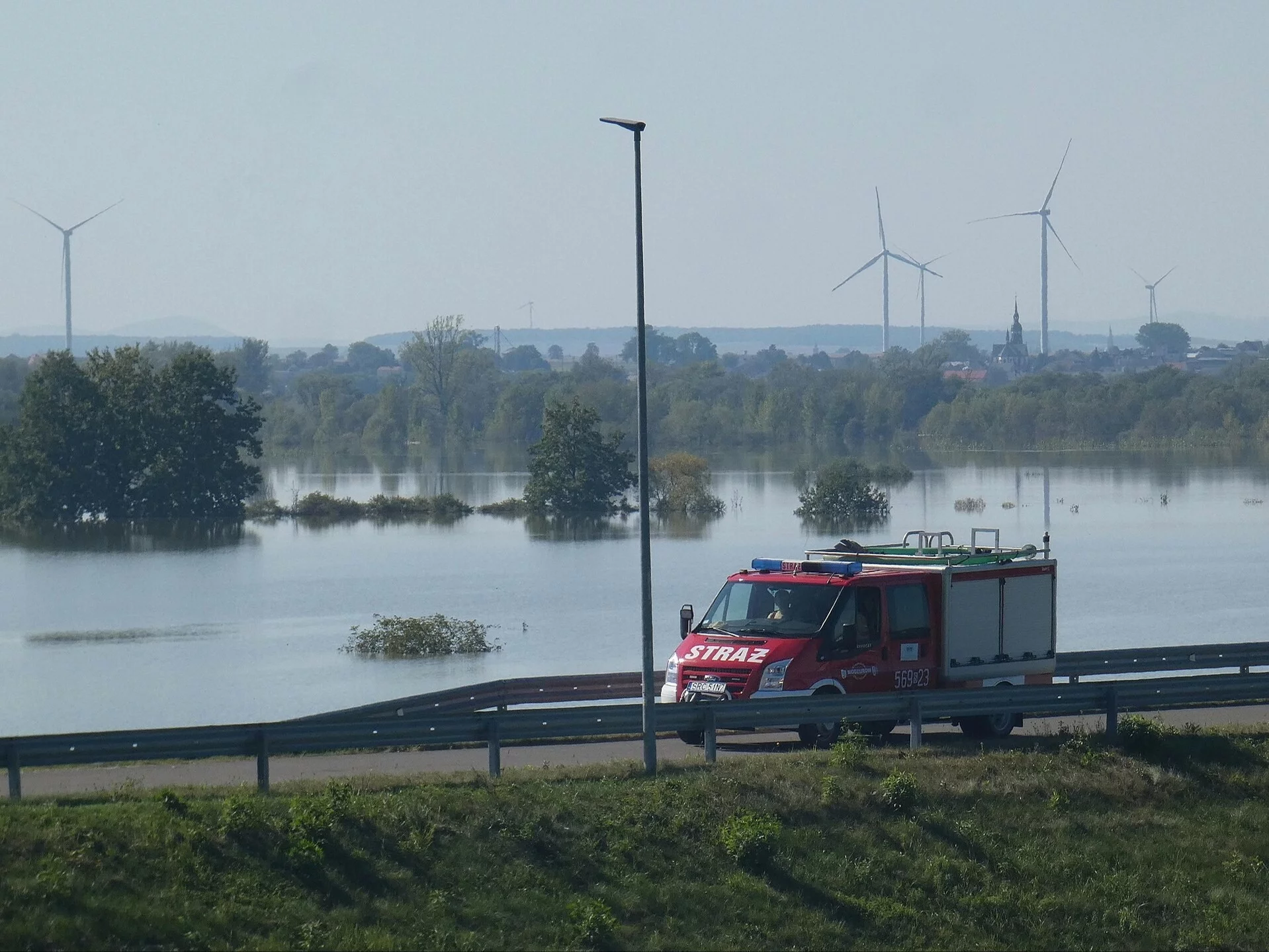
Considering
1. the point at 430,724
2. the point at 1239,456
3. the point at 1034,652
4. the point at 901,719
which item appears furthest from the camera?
the point at 1239,456

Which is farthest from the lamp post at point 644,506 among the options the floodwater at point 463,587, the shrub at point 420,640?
the shrub at point 420,640

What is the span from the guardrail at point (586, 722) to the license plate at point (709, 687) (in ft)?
2.97

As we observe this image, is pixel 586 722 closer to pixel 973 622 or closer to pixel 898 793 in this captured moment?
pixel 898 793

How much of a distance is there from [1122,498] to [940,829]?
85.8 metres

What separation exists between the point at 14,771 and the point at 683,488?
80264mm

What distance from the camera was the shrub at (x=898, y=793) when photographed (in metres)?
17.9

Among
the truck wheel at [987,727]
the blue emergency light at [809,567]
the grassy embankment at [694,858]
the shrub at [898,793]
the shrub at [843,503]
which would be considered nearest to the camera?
the grassy embankment at [694,858]

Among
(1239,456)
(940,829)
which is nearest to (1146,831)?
(940,829)

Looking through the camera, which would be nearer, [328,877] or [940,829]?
[328,877]

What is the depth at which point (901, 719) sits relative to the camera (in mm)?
20031

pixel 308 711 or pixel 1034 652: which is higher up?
pixel 1034 652

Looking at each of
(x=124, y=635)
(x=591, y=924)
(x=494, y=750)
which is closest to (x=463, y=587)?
(x=124, y=635)

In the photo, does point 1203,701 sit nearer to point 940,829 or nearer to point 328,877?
point 940,829

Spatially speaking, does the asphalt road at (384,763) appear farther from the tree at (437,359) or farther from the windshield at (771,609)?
the tree at (437,359)
